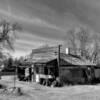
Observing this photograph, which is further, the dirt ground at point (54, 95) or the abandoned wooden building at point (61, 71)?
the abandoned wooden building at point (61, 71)

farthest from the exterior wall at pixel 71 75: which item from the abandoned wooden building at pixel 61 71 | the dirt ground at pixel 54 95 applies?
the dirt ground at pixel 54 95

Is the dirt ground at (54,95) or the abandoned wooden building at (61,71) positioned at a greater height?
the abandoned wooden building at (61,71)

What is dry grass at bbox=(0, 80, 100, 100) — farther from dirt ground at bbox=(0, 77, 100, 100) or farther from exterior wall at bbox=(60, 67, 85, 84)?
exterior wall at bbox=(60, 67, 85, 84)

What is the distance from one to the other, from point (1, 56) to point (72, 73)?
48.1ft

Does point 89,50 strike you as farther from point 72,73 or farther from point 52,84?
point 52,84

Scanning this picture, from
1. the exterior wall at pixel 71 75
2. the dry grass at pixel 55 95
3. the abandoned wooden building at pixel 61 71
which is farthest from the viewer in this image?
the exterior wall at pixel 71 75

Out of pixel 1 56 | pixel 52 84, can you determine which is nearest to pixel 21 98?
pixel 52 84

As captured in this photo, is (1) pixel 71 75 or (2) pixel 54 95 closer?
(2) pixel 54 95

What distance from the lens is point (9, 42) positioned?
3128cm

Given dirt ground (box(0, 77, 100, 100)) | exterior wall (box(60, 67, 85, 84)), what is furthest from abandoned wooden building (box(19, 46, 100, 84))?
dirt ground (box(0, 77, 100, 100))

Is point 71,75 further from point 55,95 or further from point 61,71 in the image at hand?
point 55,95

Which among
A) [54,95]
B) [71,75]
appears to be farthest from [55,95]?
[71,75]

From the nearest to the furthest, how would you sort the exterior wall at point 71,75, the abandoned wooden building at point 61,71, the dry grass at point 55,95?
the dry grass at point 55,95, the abandoned wooden building at point 61,71, the exterior wall at point 71,75

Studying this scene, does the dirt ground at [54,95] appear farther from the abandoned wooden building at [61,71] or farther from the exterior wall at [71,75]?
the exterior wall at [71,75]
